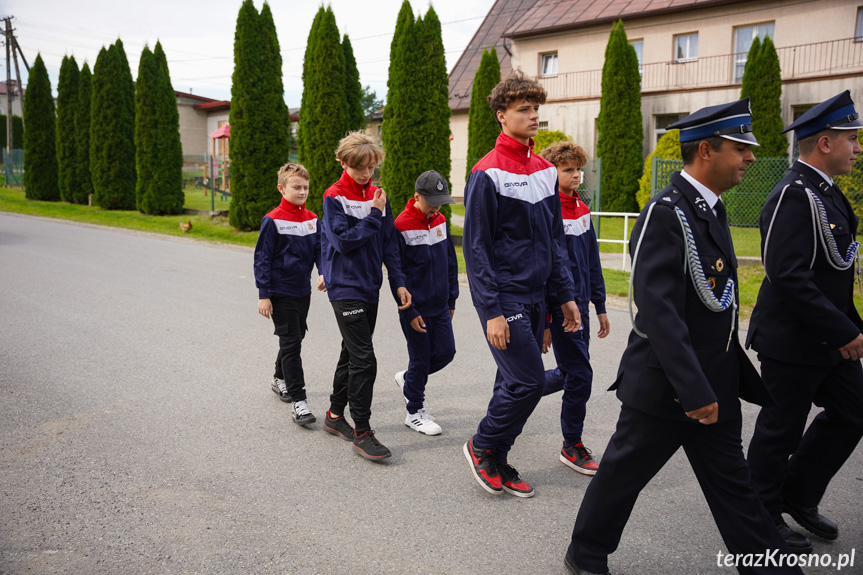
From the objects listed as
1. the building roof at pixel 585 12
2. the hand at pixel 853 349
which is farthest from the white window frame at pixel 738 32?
the hand at pixel 853 349

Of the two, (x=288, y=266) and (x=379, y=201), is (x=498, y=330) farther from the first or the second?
(x=288, y=266)

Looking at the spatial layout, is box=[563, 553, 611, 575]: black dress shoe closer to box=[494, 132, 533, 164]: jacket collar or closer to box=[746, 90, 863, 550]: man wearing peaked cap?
box=[746, 90, 863, 550]: man wearing peaked cap

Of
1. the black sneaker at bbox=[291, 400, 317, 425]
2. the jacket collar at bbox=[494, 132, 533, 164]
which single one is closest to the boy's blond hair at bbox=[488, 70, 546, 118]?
the jacket collar at bbox=[494, 132, 533, 164]

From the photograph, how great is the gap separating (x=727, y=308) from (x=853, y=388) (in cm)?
97

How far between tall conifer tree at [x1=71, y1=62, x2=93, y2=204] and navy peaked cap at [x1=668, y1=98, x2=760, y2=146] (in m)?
29.4

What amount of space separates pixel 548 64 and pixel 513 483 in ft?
86.6

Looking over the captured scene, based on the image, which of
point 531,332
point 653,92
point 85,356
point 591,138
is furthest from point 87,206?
point 531,332

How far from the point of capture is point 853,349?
3.02 meters

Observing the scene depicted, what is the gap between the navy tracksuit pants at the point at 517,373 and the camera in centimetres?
354

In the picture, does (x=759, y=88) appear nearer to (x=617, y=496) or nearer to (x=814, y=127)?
(x=814, y=127)

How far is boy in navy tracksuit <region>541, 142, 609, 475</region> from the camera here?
13.5 ft

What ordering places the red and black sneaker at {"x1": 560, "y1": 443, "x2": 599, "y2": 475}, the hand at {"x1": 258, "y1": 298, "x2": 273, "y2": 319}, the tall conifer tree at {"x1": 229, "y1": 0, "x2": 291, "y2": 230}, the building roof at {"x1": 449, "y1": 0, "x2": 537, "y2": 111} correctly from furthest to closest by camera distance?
the building roof at {"x1": 449, "y1": 0, "x2": 537, "y2": 111}, the tall conifer tree at {"x1": 229, "y1": 0, "x2": 291, "y2": 230}, the hand at {"x1": 258, "y1": 298, "x2": 273, "y2": 319}, the red and black sneaker at {"x1": 560, "y1": 443, "x2": 599, "y2": 475}

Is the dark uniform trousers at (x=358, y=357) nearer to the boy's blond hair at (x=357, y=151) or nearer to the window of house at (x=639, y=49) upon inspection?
the boy's blond hair at (x=357, y=151)

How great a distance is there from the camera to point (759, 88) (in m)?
20.9
